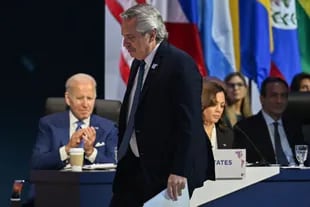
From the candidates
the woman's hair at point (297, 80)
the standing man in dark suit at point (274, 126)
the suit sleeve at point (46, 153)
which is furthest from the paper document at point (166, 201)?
the woman's hair at point (297, 80)

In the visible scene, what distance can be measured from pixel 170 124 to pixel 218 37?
4.64m

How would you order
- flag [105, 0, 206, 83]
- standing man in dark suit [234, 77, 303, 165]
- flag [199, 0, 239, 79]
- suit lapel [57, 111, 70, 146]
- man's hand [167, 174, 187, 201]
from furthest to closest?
flag [199, 0, 239, 79], flag [105, 0, 206, 83], standing man in dark suit [234, 77, 303, 165], suit lapel [57, 111, 70, 146], man's hand [167, 174, 187, 201]

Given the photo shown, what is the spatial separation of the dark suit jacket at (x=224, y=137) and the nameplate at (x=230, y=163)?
1222 mm

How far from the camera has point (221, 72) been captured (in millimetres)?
9422

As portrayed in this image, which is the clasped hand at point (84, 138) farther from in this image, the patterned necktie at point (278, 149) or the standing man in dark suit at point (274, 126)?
the patterned necktie at point (278, 149)

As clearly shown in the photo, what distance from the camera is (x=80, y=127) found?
23.2ft

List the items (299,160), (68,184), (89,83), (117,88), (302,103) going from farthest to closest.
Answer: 1. (117,88)
2. (302,103)
3. (89,83)
4. (299,160)
5. (68,184)

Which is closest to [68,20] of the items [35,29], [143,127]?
[35,29]

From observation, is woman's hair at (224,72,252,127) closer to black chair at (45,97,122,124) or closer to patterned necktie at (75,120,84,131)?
black chair at (45,97,122,124)

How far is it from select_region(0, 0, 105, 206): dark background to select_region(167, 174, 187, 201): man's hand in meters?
4.84

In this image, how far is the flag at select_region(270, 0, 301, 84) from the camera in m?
9.57

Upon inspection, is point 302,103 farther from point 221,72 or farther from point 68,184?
point 68,184

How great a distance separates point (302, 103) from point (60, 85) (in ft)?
9.35

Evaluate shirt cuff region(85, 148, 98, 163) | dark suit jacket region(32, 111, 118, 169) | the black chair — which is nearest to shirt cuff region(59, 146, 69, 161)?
dark suit jacket region(32, 111, 118, 169)
